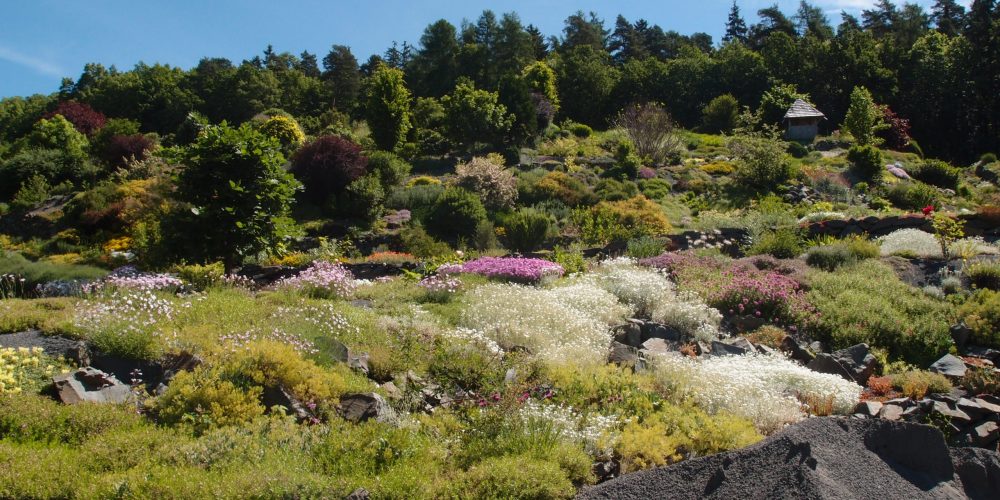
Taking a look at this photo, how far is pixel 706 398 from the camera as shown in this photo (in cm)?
682

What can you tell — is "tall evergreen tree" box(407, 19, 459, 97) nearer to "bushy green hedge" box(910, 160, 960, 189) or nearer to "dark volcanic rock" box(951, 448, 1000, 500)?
"bushy green hedge" box(910, 160, 960, 189)

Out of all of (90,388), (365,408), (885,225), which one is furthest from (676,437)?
(885,225)

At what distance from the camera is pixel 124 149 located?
2833 cm

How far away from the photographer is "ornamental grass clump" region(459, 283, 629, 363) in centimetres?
841

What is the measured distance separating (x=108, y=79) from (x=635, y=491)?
52990 millimetres

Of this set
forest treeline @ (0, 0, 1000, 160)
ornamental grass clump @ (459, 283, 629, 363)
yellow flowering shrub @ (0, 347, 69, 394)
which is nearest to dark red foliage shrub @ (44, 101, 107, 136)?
forest treeline @ (0, 0, 1000, 160)

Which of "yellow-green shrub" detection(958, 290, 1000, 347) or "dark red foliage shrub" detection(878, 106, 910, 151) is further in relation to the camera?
"dark red foliage shrub" detection(878, 106, 910, 151)

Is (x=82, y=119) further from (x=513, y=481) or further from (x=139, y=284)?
(x=513, y=481)

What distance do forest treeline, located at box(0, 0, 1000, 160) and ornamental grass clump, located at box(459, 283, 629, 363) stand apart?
20140mm

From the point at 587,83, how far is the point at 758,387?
124 ft

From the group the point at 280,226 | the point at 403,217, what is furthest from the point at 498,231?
the point at 280,226

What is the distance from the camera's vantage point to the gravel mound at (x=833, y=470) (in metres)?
4.64

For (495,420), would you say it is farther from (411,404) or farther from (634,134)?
(634,134)

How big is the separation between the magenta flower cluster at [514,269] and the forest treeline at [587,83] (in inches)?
700
